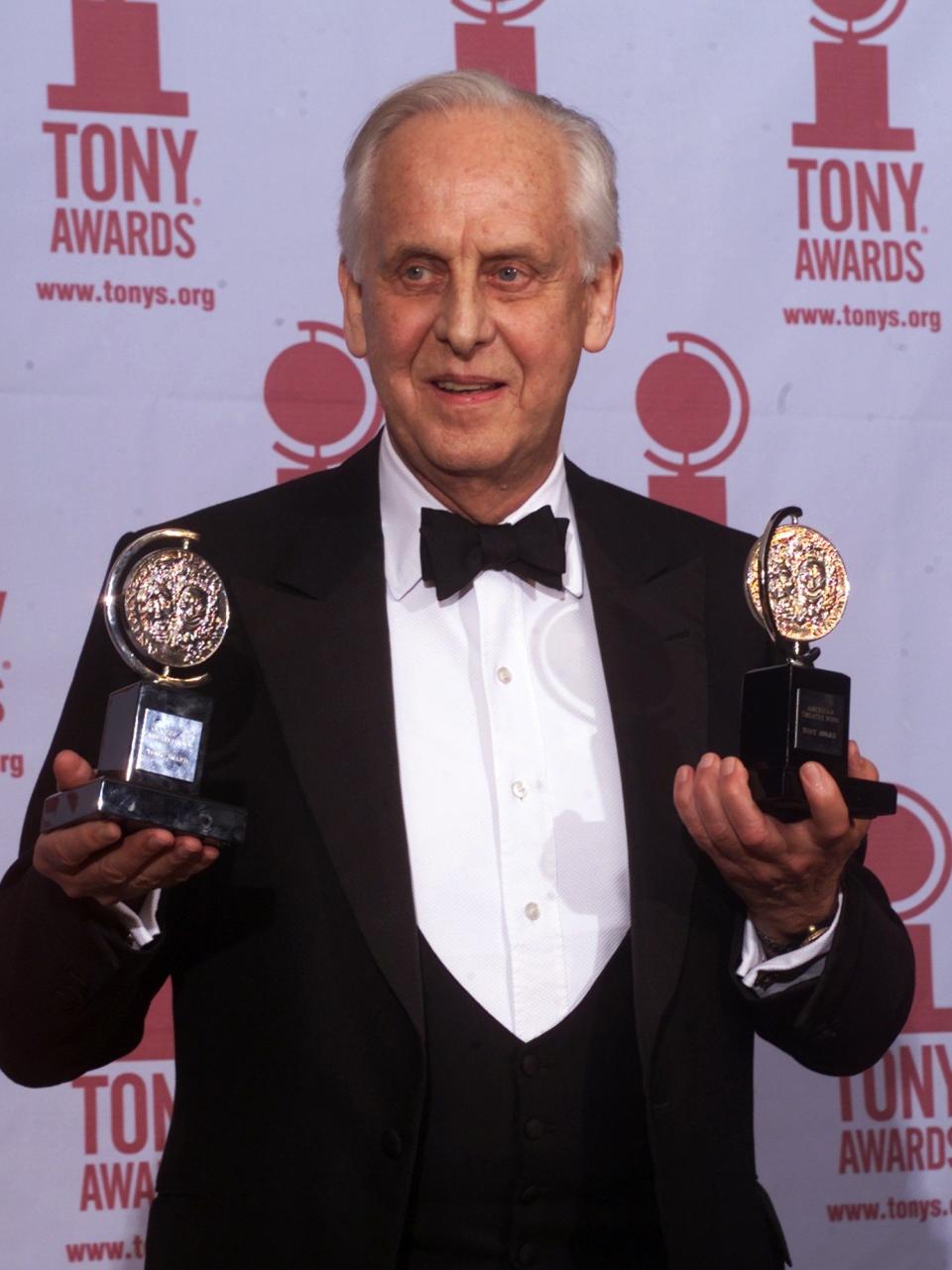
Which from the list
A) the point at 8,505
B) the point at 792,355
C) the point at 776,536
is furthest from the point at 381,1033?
the point at 792,355

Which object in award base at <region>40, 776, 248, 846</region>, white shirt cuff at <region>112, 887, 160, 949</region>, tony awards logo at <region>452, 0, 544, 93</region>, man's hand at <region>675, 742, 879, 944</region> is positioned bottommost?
white shirt cuff at <region>112, 887, 160, 949</region>

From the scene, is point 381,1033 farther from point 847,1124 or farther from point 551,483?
point 847,1124

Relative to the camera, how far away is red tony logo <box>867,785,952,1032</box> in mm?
3145

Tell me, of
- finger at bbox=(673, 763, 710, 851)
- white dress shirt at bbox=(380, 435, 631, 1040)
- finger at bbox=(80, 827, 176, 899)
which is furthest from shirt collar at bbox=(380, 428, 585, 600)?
finger at bbox=(80, 827, 176, 899)

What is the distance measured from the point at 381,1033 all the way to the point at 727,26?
7.04ft

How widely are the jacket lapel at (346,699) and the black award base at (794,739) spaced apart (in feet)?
1.30

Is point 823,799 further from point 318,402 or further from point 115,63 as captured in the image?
point 115,63

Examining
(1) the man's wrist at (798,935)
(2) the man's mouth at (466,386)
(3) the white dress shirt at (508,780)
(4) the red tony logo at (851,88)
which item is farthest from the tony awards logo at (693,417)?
(1) the man's wrist at (798,935)

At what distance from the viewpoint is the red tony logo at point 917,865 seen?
10.3 ft

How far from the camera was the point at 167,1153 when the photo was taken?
195 cm

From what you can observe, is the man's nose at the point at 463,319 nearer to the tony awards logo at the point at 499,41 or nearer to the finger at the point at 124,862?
the finger at the point at 124,862

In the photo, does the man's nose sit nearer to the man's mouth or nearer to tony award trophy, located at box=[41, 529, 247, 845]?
the man's mouth

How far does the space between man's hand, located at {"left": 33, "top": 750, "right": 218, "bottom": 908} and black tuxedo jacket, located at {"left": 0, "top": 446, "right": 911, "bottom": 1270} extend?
7 centimetres

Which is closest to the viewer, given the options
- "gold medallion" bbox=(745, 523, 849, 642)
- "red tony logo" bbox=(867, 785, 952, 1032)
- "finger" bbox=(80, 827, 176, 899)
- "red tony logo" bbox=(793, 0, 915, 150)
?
"finger" bbox=(80, 827, 176, 899)
